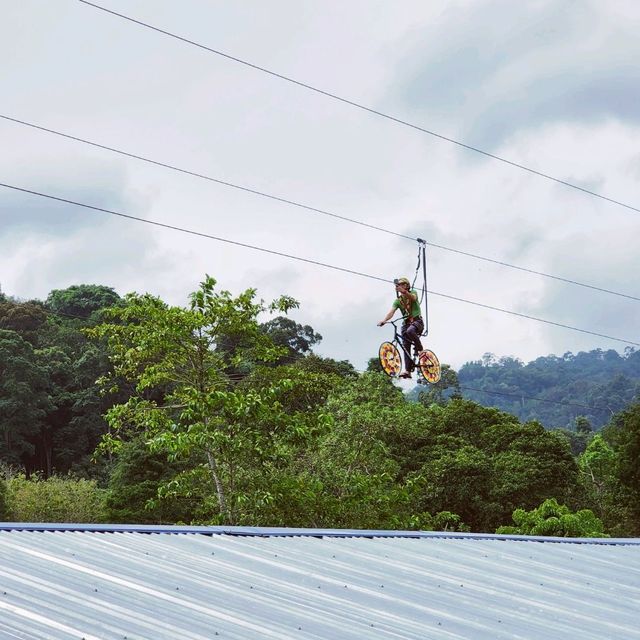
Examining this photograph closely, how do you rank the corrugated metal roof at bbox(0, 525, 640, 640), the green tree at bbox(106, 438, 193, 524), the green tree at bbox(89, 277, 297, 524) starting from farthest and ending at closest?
the green tree at bbox(106, 438, 193, 524)
the green tree at bbox(89, 277, 297, 524)
the corrugated metal roof at bbox(0, 525, 640, 640)

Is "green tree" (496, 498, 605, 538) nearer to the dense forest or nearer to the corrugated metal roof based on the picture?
the dense forest

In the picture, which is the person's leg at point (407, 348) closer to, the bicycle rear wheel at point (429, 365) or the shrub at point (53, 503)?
the bicycle rear wheel at point (429, 365)

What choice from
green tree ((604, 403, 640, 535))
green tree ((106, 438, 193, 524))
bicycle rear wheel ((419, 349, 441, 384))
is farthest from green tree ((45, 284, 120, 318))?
bicycle rear wheel ((419, 349, 441, 384))

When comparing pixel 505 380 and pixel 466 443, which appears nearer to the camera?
pixel 466 443

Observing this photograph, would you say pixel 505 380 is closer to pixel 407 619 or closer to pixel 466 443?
pixel 466 443

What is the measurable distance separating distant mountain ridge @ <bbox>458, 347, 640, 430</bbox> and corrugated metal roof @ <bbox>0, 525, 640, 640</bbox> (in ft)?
312

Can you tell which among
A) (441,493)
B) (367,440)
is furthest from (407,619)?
(441,493)

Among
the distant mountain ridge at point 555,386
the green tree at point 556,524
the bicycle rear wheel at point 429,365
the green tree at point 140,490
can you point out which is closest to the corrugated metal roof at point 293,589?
the bicycle rear wheel at point 429,365

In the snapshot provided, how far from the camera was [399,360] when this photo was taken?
17469mm

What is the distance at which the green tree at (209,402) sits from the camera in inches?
612

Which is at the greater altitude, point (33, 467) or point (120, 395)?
point (120, 395)

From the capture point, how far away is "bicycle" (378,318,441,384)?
1702cm

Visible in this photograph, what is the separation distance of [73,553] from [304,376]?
9.99 m

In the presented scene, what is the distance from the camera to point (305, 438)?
1584 cm
